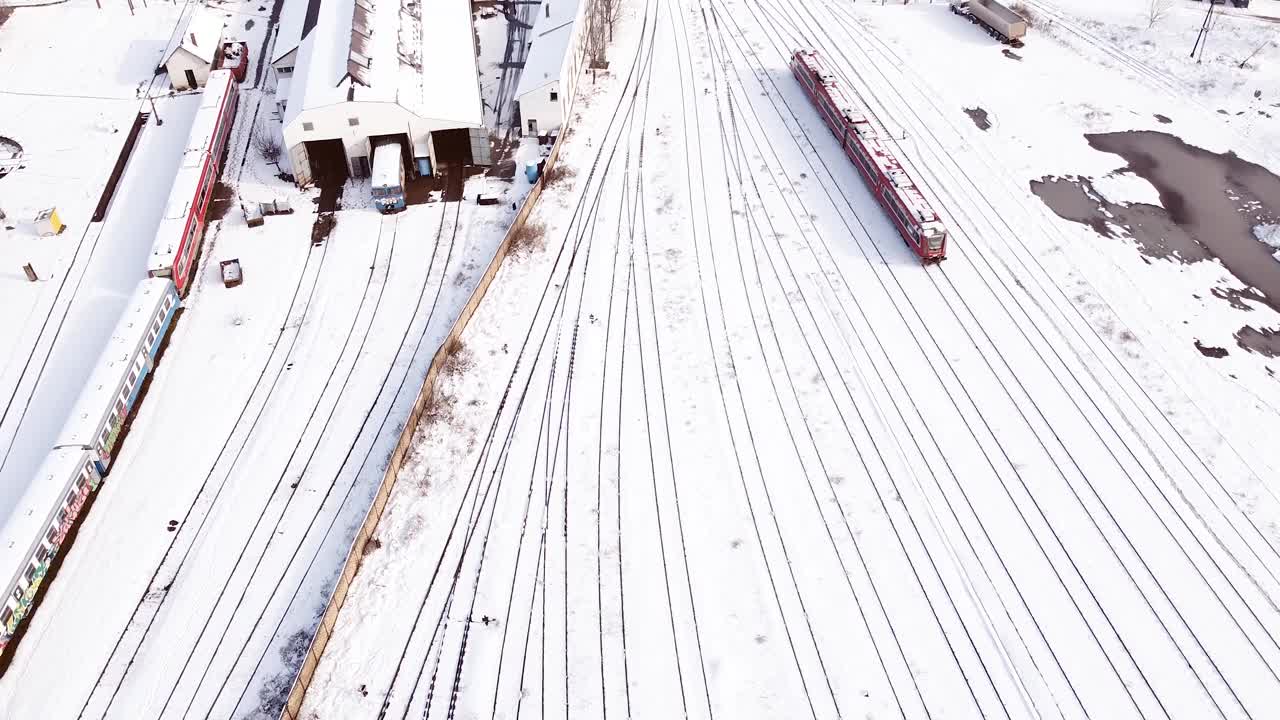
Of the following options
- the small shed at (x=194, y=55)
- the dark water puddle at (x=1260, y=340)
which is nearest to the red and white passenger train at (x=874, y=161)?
the dark water puddle at (x=1260, y=340)

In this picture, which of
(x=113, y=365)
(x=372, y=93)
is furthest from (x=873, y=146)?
(x=113, y=365)

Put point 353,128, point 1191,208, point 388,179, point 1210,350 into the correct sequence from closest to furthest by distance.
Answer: point 1210,350 → point 388,179 → point 353,128 → point 1191,208

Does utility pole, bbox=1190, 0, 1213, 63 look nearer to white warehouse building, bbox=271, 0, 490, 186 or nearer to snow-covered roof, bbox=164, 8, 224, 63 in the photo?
white warehouse building, bbox=271, 0, 490, 186

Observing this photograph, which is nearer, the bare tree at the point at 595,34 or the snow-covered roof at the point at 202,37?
the snow-covered roof at the point at 202,37

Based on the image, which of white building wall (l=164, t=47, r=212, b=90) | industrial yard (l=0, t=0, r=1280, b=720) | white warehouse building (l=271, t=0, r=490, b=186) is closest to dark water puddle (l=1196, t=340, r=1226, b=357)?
industrial yard (l=0, t=0, r=1280, b=720)

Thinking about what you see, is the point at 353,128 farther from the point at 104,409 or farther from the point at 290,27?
the point at 104,409

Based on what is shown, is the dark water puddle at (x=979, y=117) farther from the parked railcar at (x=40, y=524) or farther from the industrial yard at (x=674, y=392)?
the parked railcar at (x=40, y=524)
